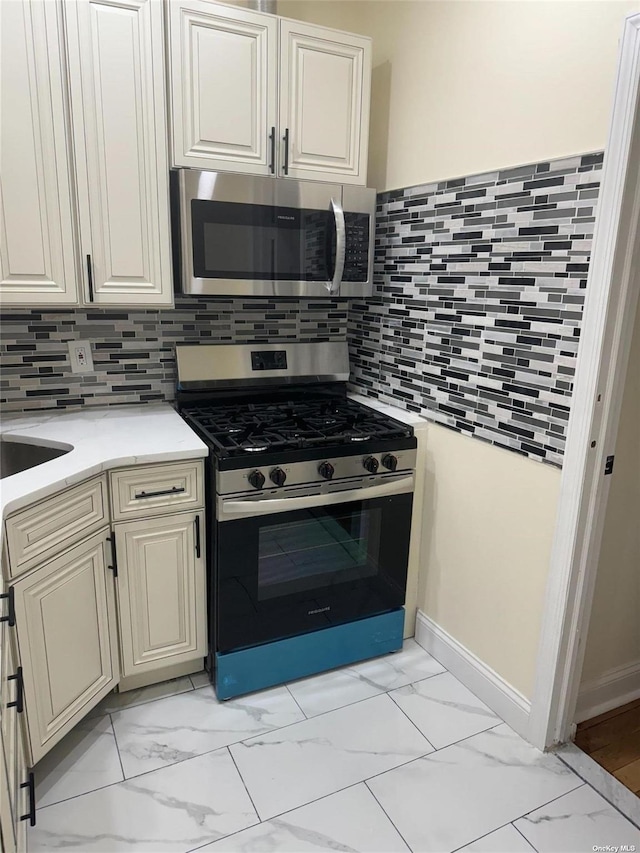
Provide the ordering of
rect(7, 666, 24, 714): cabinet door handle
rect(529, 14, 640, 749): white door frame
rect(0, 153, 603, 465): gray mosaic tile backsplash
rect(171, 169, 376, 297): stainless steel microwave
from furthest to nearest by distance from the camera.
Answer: rect(171, 169, 376, 297): stainless steel microwave, rect(0, 153, 603, 465): gray mosaic tile backsplash, rect(529, 14, 640, 749): white door frame, rect(7, 666, 24, 714): cabinet door handle

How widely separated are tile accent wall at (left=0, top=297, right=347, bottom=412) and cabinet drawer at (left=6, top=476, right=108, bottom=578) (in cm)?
64

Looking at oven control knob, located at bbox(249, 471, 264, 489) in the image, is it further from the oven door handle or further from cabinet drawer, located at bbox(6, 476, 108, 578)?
cabinet drawer, located at bbox(6, 476, 108, 578)

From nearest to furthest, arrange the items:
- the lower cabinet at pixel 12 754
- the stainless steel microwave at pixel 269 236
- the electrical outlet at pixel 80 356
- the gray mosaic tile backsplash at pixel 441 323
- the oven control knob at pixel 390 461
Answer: the lower cabinet at pixel 12 754 < the gray mosaic tile backsplash at pixel 441 323 < the stainless steel microwave at pixel 269 236 < the oven control knob at pixel 390 461 < the electrical outlet at pixel 80 356

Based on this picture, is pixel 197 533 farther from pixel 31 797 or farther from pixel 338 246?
pixel 338 246

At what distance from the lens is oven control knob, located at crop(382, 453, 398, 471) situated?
207 cm

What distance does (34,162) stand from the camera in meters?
1.74

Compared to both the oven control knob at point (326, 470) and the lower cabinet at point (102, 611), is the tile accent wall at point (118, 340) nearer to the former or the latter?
the lower cabinet at point (102, 611)

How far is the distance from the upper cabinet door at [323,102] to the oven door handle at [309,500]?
1137 millimetres

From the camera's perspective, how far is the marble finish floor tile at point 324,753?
5.49 ft

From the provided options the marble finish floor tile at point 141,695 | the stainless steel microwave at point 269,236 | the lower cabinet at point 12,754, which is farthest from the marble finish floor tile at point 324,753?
the stainless steel microwave at point 269,236

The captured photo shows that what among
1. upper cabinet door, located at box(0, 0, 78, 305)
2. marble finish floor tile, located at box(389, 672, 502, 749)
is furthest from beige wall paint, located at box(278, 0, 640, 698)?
upper cabinet door, located at box(0, 0, 78, 305)

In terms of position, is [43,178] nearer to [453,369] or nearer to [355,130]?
[355,130]

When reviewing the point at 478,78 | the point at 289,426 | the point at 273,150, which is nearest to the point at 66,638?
the point at 289,426

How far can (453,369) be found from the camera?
6.74 ft
